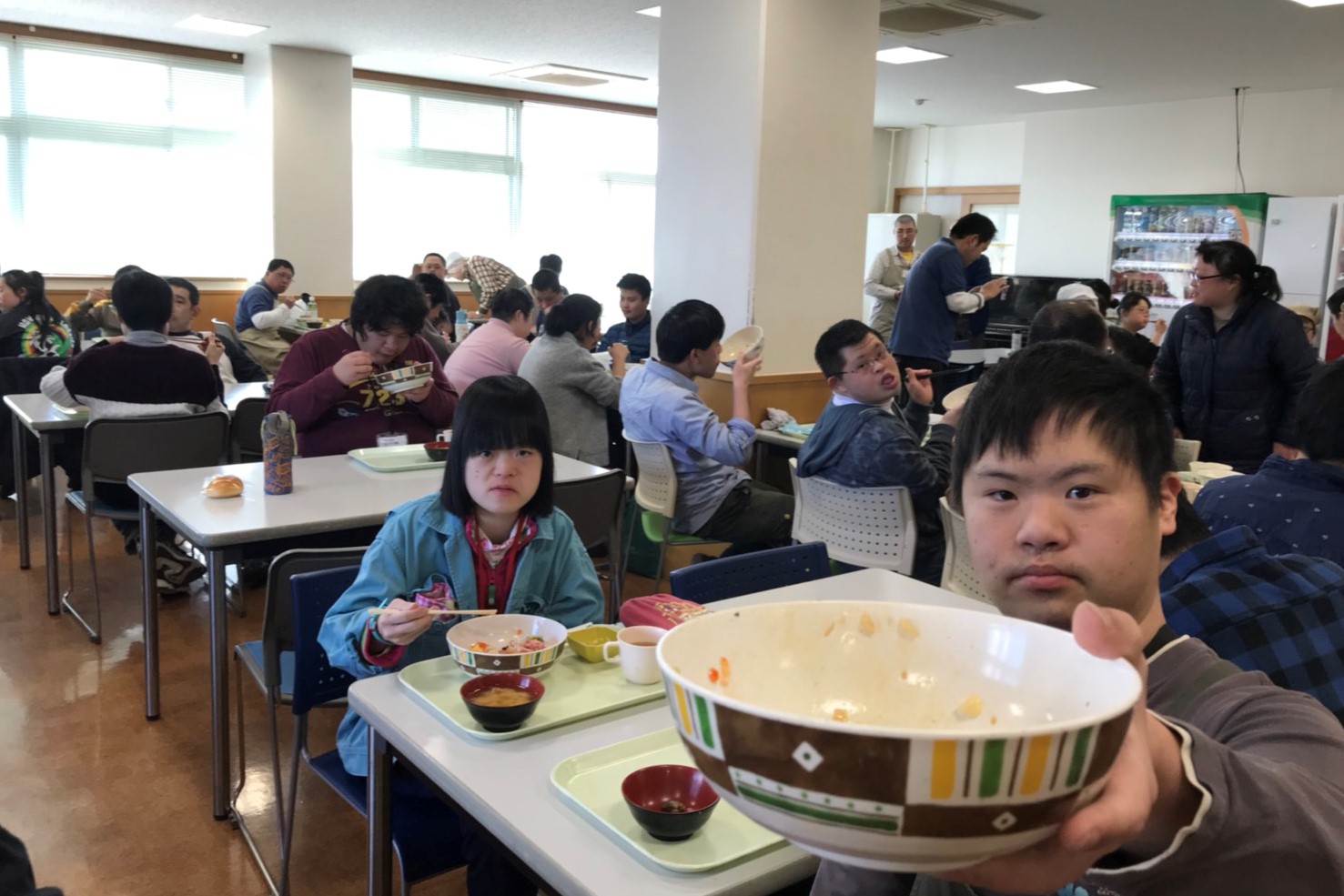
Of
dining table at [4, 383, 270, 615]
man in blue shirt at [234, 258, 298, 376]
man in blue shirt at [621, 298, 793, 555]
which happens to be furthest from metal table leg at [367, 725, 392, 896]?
man in blue shirt at [234, 258, 298, 376]

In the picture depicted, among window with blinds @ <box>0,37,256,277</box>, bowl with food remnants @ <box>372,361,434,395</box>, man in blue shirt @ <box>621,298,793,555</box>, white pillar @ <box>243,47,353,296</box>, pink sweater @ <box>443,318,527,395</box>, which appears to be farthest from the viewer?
white pillar @ <box>243,47,353,296</box>

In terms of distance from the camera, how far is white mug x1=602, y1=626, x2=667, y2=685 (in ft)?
4.90

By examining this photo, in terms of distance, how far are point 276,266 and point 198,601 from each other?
147 inches

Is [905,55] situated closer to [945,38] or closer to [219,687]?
[945,38]

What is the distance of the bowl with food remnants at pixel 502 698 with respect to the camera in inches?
52.3

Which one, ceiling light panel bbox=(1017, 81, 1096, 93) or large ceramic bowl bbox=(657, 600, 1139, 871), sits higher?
ceiling light panel bbox=(1017, 81, 1096, 93)

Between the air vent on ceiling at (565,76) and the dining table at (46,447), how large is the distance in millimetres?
5523

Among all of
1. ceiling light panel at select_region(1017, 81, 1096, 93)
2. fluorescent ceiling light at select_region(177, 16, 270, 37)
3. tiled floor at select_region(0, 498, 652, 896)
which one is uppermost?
fluorescent ceiling light at select_region(177, 16, 270, 37)

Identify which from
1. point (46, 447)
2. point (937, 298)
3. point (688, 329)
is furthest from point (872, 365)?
point (46, 447)

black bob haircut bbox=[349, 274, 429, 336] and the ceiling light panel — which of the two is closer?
black bob haircut bbox=[349, 274, 429, 336]

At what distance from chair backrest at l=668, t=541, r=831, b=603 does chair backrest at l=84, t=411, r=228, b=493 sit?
7.08 ft

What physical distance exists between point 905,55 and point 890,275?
5.21 feet

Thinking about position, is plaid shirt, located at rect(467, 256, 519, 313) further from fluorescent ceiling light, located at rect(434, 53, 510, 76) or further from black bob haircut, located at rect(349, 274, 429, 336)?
black bob haircut, located at rect(349, 274, 429, 336)

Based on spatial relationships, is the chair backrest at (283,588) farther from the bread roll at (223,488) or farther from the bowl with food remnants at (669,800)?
the bowl with food remnants at (669,800)
